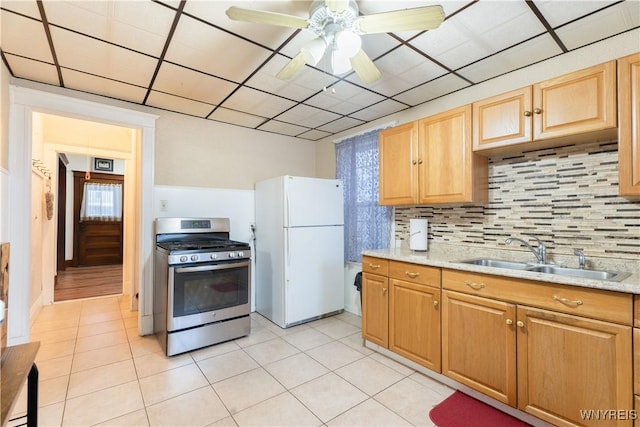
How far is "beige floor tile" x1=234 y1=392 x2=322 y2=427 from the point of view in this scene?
5.61 feet

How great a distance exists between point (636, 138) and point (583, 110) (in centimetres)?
30

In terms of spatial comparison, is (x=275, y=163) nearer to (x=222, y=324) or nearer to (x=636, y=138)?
(x=222, y=324)

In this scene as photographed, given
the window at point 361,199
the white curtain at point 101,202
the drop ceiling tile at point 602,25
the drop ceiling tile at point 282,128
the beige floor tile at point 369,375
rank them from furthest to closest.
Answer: the white curtain at point 101,202
the drop ceiling tile at point 282,128
the window at point 361,199
the beige floor tile at point 369,375
the drop ceiling tile at point 602,25

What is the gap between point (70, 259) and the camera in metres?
6.55

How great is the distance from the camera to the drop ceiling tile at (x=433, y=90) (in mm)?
Result: 2406

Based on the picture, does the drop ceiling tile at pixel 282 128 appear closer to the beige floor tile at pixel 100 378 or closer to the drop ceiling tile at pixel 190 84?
the drop ceiling tile at pixel 190 84

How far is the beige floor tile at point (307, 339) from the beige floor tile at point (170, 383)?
855mm

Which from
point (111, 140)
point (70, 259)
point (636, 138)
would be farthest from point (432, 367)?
point (70, 259)

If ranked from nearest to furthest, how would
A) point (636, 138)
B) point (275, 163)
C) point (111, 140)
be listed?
point (636, 138)
point (275, 163)
point (111, 140)

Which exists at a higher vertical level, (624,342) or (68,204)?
(68,204)

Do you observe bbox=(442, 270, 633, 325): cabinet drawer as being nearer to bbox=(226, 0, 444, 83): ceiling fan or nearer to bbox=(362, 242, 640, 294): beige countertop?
bbox=(362, 242, 640, 294): beige countertop

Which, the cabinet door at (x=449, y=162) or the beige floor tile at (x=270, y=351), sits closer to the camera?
the cabinet door at (x=449, y=162)

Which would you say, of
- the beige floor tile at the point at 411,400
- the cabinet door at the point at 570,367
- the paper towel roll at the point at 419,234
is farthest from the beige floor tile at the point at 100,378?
the cabinet door at the point at 570,367

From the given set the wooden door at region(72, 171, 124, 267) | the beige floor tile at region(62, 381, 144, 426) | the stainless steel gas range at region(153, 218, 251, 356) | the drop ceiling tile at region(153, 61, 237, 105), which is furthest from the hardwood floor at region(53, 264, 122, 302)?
the drop ceiling tile at region(153, 61, 237, 105)
